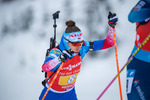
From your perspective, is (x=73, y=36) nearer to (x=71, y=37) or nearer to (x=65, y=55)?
(x=71, y=37)

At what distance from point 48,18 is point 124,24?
1.96 metres

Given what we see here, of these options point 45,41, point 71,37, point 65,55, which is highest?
point 71,37

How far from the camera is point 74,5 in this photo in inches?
217

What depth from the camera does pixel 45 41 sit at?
17.2 ft

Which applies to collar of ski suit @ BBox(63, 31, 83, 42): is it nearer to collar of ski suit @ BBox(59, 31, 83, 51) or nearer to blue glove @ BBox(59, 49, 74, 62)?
collar of ski suit @ BBox(59, 31, 83, 51)

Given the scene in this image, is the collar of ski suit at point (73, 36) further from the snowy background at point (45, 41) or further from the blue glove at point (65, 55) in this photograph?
the snowy background at point (45, 41)

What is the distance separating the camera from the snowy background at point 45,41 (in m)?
4.06

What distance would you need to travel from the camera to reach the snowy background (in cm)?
406

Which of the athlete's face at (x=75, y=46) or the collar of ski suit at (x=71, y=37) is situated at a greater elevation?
the collar of ski suit at (x=71, y=37)

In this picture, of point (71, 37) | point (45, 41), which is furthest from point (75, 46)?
point (45, 41)

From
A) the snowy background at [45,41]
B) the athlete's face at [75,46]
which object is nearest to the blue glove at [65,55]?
the athlete's face at [75,46]

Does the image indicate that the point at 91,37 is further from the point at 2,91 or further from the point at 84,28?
the point at 2,91

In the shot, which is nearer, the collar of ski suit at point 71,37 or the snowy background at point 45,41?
the collar of ski suit at point 71,37

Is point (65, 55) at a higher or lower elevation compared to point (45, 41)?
higher
